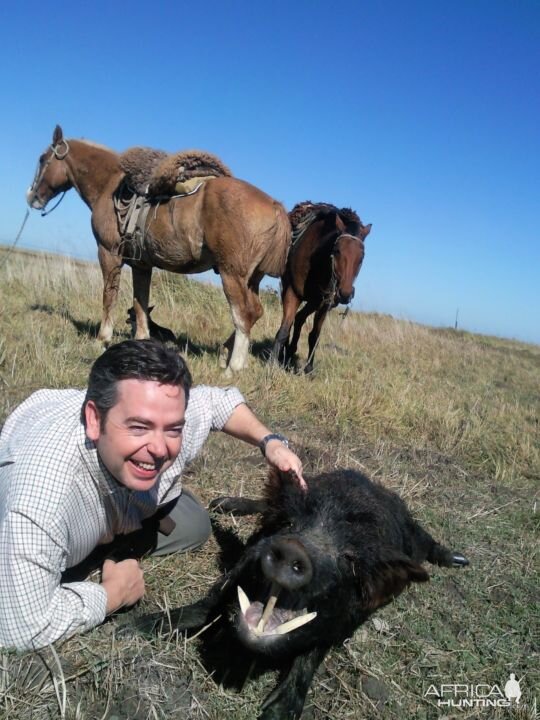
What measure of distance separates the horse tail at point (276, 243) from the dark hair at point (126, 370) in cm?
488

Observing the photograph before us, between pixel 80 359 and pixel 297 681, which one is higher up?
pixel 80 359

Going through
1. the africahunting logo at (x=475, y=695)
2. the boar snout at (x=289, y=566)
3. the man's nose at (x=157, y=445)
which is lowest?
the africahunting logo at (x=475, y=695)

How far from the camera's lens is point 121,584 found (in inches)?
95.8

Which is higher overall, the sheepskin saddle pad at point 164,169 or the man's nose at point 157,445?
the sheepskin saddle pad at point 164,169

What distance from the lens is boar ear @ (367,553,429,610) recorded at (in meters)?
2.48

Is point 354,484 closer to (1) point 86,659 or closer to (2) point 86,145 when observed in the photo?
(1) point 86,659

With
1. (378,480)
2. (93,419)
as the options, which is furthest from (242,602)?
(378,480)

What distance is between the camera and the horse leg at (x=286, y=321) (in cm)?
798

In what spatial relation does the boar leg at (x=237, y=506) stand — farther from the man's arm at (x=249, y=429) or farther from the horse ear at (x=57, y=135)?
the horse ear at (x=57, y=135)

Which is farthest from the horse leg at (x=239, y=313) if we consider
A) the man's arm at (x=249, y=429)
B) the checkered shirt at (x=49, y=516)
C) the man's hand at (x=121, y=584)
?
the checkered shirt at (x=49, y=516)

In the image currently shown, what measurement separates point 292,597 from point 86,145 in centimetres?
746

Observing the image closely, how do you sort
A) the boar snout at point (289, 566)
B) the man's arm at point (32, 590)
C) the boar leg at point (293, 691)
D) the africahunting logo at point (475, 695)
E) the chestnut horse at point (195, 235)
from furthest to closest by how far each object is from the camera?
the chestnut horse at point (195, 235), the africahunting logo at point (475, 695), the boar leg at point (293, 691), the boar snout at point (289, 566), the man's arm at point (32, 590)

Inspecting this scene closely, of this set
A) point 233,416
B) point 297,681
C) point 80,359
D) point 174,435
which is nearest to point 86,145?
point 80,359

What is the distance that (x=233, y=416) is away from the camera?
9.97ft
